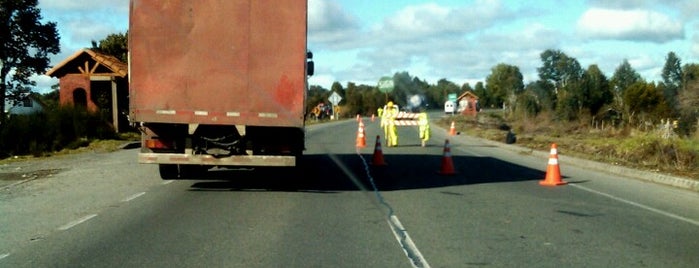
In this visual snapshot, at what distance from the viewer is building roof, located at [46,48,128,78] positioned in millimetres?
32438

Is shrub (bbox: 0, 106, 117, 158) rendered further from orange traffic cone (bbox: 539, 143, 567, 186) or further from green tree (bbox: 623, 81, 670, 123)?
green tree (bbox: 623, 81, 670, 123)

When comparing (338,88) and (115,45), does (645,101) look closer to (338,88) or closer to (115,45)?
(115,45)

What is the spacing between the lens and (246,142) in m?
12.1

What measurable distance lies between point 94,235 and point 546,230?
17.9 ft

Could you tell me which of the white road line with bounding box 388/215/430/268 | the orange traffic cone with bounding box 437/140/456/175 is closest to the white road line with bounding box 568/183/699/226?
the orange traffic cone with bounding box 437/140/456/175

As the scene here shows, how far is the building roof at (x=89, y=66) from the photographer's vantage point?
32.4m

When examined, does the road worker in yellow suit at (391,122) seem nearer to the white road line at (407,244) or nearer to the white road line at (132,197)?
the white road line at (132,197)

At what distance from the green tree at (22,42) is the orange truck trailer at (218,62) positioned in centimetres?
2598

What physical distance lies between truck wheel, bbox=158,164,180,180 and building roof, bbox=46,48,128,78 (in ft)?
61.8

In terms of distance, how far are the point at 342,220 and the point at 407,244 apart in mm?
1785

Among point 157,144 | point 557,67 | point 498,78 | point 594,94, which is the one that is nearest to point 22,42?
point 157,144

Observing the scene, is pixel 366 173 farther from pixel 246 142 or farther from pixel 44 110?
pixel 44 110

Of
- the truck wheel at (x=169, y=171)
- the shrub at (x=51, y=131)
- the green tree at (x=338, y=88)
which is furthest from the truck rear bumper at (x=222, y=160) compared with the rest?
the green tree at (x=338, y=88)

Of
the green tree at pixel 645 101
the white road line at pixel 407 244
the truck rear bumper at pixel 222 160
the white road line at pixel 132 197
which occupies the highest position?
the green tree at pixel 645 101
